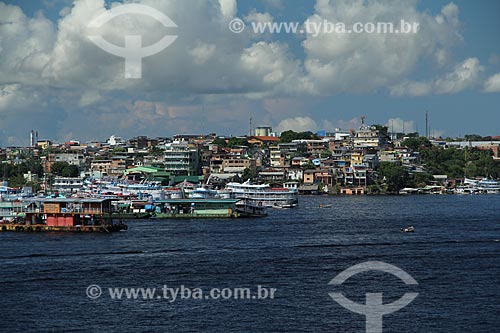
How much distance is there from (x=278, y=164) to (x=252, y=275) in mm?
56739

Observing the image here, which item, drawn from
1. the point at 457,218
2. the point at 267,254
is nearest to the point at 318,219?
the point at 457,218

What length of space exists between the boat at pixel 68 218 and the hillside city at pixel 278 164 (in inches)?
815

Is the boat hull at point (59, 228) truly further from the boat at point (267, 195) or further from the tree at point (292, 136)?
the tree at point (292, 136)

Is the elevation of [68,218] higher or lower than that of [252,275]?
higher

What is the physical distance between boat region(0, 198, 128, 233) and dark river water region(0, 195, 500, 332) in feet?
4.91

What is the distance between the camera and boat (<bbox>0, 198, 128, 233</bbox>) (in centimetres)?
3562

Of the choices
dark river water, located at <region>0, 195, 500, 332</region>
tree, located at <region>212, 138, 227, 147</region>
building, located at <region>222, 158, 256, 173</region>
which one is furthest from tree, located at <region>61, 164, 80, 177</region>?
dark river water, located at <region>0, 195, 500, 332</region>

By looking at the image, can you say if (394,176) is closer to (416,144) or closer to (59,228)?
(416,144)

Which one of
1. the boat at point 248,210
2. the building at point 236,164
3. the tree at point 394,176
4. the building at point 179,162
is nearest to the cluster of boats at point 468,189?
the tree at point 394,176

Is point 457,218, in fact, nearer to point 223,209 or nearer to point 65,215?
point 223,209

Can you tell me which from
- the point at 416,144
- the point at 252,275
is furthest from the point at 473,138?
the point at 252,275

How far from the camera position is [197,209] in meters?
44.4

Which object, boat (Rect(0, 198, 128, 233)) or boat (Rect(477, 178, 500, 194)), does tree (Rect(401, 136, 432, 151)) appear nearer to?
boat (Rect(477, 178, 500, 194))

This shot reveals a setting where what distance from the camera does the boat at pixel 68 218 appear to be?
35.6 metres
